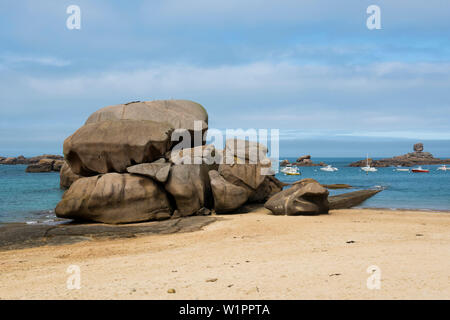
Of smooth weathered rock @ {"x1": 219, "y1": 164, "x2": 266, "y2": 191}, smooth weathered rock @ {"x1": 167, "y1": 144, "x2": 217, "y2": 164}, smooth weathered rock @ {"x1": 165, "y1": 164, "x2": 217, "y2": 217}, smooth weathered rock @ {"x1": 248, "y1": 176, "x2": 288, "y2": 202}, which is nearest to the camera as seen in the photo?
smooth weathered rock @ {"x1": 165, "y1": 164, "x2": 217, "y2": 217}

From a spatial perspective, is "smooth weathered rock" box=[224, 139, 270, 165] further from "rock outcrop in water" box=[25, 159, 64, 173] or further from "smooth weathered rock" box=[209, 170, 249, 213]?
"rock outcrop in water" box=[25, 159, 64, 173]

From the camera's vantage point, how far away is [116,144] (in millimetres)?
18453

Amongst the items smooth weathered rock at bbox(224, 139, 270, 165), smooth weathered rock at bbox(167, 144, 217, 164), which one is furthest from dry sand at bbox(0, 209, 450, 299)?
smooth weathered rock at bbox(224, 139, 270, 165)

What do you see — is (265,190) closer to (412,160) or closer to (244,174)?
(244,174)

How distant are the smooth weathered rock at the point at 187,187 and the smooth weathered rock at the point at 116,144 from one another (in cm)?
165

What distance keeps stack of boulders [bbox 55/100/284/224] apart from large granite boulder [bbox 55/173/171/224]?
4 cm

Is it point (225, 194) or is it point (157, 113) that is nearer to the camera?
point (225, 194)

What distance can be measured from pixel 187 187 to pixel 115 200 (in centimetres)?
319

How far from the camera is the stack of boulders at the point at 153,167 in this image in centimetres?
1698

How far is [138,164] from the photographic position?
1825 cm

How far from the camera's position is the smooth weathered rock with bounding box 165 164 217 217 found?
17.8 m

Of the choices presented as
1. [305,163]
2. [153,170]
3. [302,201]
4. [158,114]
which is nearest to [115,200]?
[153,170]

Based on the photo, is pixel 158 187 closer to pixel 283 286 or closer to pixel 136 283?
pixel 136 283
